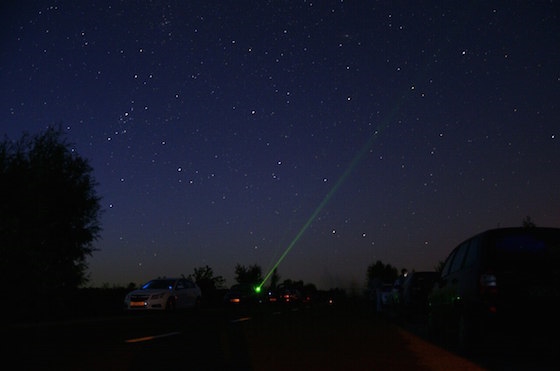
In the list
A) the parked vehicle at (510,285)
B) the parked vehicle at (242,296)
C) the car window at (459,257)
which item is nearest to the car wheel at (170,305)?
the parked vehicle at (242,296)

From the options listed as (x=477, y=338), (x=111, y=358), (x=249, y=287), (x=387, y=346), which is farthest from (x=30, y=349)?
(x=249, y=287)

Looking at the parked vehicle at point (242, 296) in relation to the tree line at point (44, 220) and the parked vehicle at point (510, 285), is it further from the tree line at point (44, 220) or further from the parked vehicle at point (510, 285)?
the parked vehicle at point (510, 285)

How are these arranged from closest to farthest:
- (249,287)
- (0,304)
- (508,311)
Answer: (508,311)
(0,304)
(249,287)

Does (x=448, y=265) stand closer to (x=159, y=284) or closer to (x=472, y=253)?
(x=472, y=253)

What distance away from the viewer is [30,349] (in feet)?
32.2

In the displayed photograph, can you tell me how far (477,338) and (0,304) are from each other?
61.4ft

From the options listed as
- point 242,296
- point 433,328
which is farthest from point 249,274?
point 433,328

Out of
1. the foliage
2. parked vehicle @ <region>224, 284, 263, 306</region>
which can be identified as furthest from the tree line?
the foliage

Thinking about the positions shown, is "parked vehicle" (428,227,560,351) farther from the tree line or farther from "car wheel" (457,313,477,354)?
the tree line

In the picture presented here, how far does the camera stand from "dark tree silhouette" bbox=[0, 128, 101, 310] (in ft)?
73.5

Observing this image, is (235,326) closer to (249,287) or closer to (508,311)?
(508,311)

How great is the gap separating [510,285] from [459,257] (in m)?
2.11

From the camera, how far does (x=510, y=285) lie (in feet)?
27.5

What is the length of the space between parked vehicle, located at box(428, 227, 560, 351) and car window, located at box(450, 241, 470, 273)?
2.05 ft
